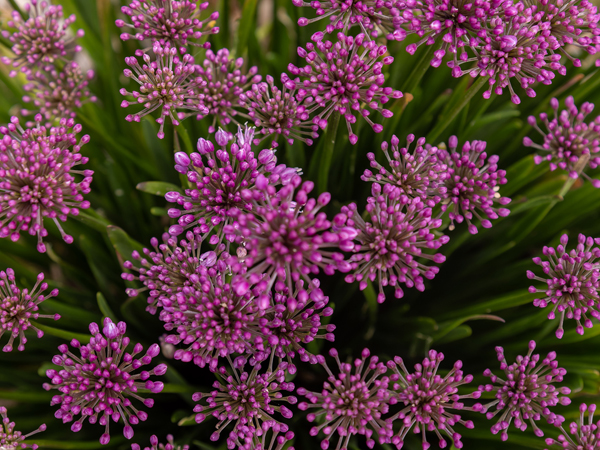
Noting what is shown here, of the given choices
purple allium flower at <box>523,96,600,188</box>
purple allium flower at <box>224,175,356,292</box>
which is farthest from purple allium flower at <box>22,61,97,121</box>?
purple allium flower at <box>523,96,600,188</box>

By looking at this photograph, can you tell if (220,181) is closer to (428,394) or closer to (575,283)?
(428,394)

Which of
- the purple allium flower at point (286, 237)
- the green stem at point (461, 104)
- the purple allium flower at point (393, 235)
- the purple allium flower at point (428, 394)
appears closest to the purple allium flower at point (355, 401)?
the purple allium flower at point (428, 394)

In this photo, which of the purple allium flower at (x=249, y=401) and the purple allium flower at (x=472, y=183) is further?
the purple allium flower at (x=472, y=183)

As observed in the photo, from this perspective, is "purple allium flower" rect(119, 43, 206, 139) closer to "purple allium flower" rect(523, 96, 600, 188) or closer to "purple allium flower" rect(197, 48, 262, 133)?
"purple allium flower" rect(197, 48, 262, 133)

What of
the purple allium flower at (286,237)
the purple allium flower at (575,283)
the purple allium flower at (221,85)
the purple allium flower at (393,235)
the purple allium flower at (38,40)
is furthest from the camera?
the purple allium flower at (38,40)

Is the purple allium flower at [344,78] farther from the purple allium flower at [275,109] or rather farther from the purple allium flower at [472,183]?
the purple allium flower at [472,183]

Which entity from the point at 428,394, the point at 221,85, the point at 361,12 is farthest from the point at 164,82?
the point at 428,394
